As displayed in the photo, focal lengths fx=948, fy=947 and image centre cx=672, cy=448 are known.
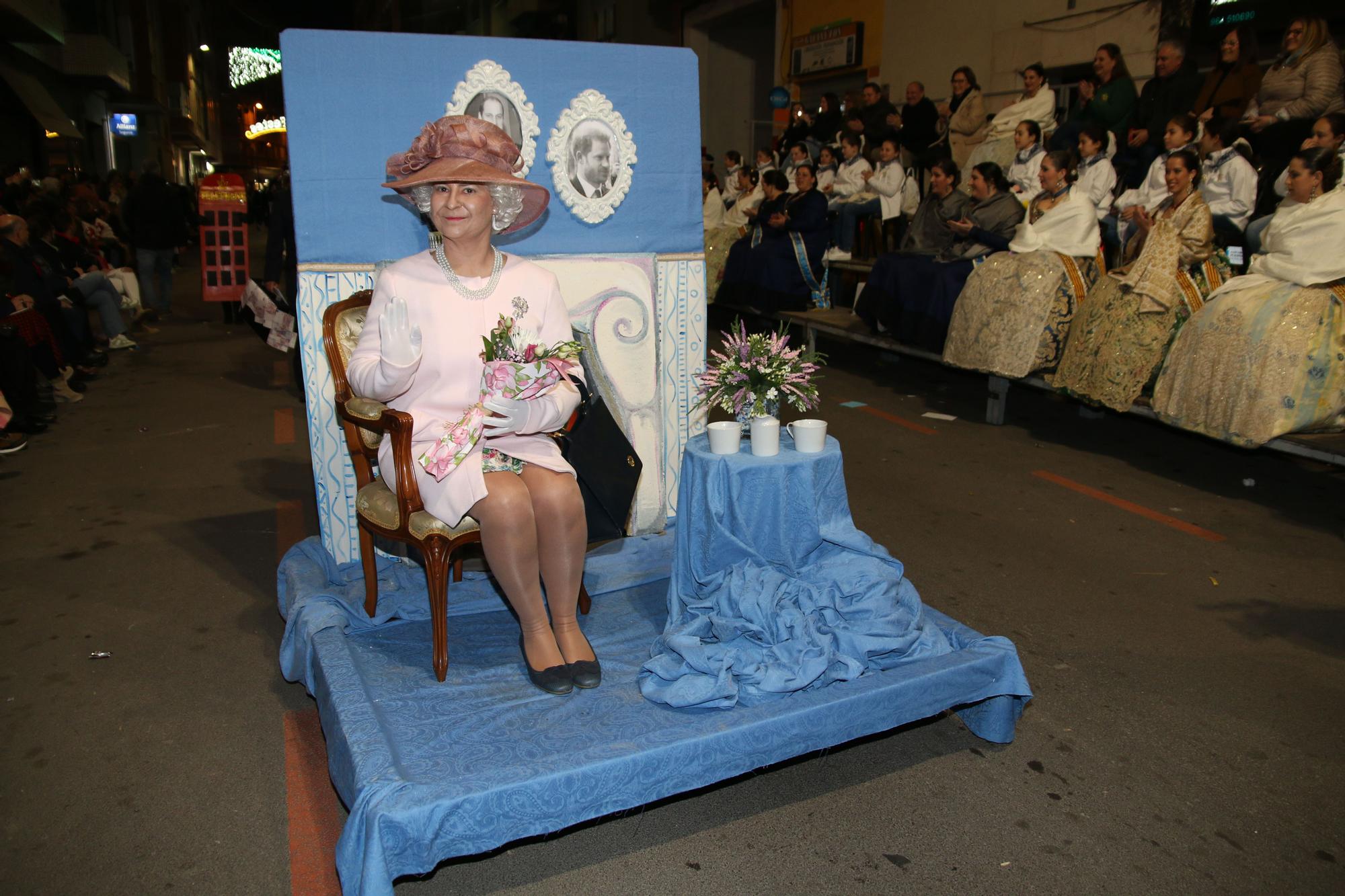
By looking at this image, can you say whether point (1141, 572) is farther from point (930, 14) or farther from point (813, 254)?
point (930, 14)

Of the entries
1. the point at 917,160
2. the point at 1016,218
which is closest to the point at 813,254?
the point at 917,160

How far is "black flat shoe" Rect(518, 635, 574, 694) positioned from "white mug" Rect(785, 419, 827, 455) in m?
1.05

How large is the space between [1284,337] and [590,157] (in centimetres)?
367

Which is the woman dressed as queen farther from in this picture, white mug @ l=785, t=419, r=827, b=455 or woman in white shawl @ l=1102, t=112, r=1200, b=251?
woman in white shawl @ l=1102, t=112, r=1200, b=251

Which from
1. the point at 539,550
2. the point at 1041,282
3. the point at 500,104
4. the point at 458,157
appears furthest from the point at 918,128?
the point at 539,550

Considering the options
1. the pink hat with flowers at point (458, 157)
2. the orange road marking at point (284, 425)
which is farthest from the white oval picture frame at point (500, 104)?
the orange road marking at point (284, 425)

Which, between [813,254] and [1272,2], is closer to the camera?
[1272,2]

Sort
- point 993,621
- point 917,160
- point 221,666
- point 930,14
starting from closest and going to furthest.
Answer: point 221,666
point 993,621
point 917,160
point 930,14

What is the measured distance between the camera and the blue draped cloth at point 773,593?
106 inches

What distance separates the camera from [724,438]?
10.2 feet

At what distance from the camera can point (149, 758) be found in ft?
9.06

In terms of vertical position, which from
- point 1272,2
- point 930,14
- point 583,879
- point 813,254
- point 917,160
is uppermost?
point 930,14

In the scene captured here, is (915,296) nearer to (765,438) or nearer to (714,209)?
(765,438)

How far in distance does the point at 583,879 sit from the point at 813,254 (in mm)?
8551
